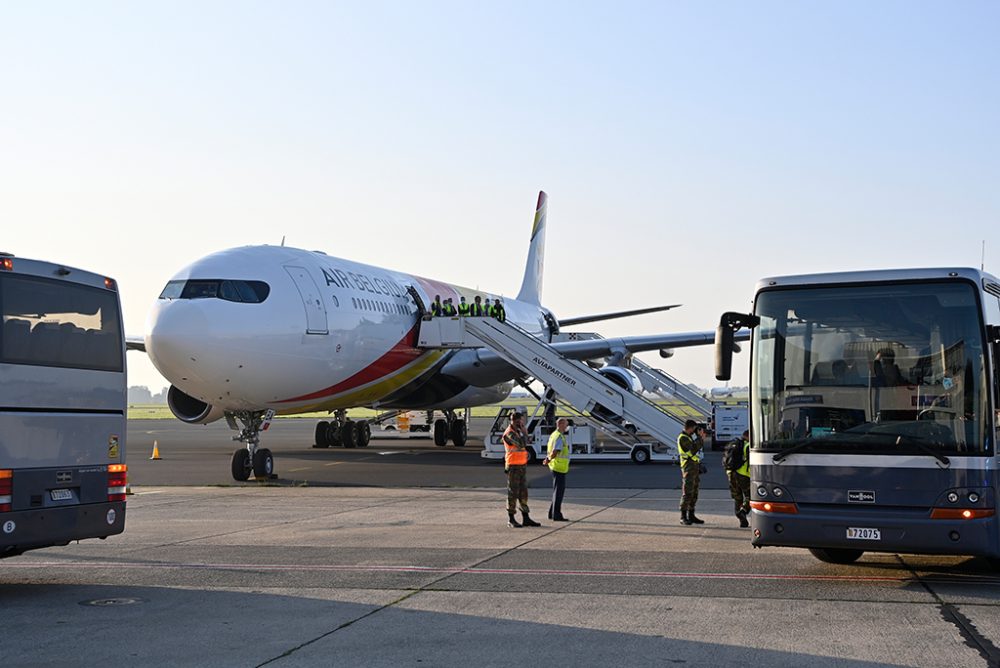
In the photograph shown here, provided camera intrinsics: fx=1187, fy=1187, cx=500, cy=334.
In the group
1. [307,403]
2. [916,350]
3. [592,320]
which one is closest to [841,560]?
[916,350]

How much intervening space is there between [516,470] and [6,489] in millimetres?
7227

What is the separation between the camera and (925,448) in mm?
10305

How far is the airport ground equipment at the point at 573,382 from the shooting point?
83.9 feet

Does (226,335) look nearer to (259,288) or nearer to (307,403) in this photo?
(259,288)

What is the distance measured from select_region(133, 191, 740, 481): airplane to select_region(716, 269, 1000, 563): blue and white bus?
13.0m

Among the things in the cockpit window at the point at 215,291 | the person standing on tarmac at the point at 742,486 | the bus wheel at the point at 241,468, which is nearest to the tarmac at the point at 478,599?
the person standing on tarmac at the point at 742,486

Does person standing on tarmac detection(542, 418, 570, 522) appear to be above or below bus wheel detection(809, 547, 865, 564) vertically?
above

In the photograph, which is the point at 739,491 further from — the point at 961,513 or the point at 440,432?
the point at 440,432

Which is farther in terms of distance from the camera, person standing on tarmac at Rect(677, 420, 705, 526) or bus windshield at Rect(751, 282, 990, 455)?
person standing on tarmac at Rect(677, 420, 705, 526)

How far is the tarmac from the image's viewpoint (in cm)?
777

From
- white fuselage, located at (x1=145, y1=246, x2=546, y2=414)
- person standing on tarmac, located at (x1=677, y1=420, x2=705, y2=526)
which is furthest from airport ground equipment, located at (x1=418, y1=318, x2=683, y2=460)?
person standing on tarmac, located at (x1=677, y1=420, x2=705, y2=526)

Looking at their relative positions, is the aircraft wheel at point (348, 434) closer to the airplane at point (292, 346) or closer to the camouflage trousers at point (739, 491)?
the airplane at point (292, 346)

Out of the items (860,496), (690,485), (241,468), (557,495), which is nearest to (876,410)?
(860,496)

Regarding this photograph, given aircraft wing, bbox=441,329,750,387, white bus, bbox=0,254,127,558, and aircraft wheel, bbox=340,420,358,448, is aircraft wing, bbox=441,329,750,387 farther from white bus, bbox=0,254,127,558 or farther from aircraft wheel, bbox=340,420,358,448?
white bus, bbox=0,254,127,558
